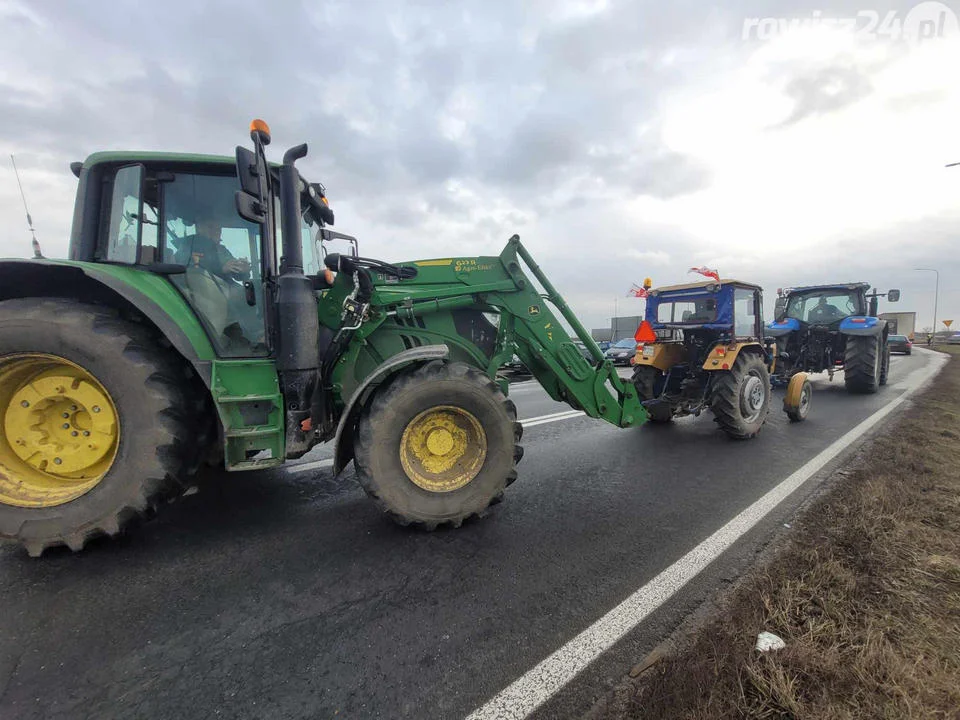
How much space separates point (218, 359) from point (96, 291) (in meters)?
0.93

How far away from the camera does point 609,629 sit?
204 cm

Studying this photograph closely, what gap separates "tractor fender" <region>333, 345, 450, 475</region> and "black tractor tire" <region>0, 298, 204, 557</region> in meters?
0.91

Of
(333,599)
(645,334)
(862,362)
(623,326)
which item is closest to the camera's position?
(333,599)

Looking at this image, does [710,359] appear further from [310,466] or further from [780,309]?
[780,309]

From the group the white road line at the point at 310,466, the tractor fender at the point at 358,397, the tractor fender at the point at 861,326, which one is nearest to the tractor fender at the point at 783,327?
the tractor fender at the point at 861,326

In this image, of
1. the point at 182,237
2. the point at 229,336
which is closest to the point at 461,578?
the point at 229,336

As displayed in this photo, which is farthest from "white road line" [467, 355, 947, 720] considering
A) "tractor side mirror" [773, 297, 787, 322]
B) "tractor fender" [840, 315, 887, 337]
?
"tractor side mirror" [773, 297, 787, 322]

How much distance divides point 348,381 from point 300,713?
2.19m

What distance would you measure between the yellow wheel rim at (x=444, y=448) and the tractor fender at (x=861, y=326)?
10.8m

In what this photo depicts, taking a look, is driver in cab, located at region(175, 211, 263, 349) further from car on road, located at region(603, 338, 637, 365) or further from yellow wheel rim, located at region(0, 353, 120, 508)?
car on road, located at region(603, 338, 637, 365)

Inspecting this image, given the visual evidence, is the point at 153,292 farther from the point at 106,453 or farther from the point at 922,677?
the point at 922,677

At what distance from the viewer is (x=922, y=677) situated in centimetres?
166

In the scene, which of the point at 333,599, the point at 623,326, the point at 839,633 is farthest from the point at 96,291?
the point at 623,326

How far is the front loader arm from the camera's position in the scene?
3.75 m
